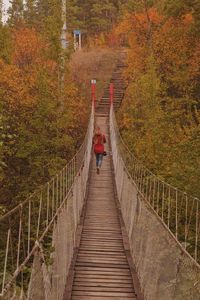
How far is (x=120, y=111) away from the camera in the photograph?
24422 millimetres

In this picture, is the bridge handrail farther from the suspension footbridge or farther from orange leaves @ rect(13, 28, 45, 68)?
orange leaves @ rect(13, 28, 45, 68)

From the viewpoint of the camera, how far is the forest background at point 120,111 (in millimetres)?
14329

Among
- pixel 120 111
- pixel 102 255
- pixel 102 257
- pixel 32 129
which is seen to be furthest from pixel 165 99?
pixel 102 257

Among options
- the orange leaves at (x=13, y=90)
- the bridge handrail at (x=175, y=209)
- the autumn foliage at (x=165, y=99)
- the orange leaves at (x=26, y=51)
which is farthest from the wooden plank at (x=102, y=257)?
the orange leaves at (x=26, y=51)

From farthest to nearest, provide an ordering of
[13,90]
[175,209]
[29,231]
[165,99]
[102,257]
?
[165,99] → [13,90] → [175,209] → [102,257] → [29,231]

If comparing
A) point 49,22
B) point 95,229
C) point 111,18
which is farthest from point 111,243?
point 111,18

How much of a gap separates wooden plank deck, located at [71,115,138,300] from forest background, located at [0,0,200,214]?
82.6 inches

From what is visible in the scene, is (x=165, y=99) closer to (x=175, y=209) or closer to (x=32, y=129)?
(x=32, y=129)

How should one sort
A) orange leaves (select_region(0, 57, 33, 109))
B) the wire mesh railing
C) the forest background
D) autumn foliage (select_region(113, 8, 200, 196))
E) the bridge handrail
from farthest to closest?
orange leaves (select_region(0, 57, 33, 109)) < the forest background < autumn foliage (select_region(113, 8, 200, 196)) < the bridge handrail < the wire mesh railing

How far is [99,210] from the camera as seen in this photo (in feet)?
34.4

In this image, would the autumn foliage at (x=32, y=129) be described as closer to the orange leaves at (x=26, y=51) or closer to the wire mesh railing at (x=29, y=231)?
the wire mesh railing at (x=29, y=231)

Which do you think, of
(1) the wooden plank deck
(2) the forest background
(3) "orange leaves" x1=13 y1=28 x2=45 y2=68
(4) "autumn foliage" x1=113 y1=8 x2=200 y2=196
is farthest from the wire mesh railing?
(3) "orange leaves" x1=13 y1=28 x2=45 y2=68

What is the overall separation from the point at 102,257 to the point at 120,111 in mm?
17402

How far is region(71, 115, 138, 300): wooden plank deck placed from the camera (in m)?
6.01
